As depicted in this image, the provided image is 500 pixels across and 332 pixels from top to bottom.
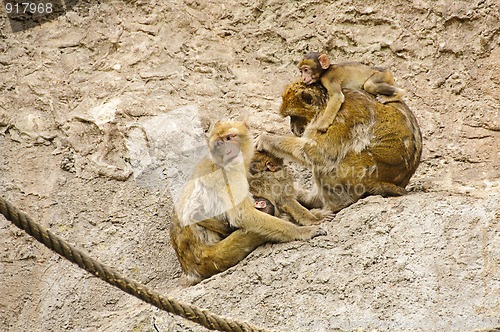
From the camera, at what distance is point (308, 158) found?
804 centimetres

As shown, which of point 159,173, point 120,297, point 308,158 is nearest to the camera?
point 308,158

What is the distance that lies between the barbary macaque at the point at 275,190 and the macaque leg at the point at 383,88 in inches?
43.4

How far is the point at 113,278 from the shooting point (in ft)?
20.8

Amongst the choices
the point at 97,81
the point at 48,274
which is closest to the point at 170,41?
the point at 97,81

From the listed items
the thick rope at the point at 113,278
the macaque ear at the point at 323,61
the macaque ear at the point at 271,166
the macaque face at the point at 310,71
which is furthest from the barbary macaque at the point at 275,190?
the thick rope at the point at 113,278

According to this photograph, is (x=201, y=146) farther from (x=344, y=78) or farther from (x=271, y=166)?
(x=344, y=78)

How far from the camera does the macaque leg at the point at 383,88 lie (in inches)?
324

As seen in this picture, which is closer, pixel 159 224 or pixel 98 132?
pixel 159 224

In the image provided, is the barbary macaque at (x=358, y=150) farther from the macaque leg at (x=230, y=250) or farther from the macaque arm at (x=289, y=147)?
the macaque leg at (x=230, y=250)

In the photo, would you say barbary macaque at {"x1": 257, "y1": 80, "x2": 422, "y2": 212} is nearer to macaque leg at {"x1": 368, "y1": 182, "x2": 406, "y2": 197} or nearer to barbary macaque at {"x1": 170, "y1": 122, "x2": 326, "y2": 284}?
macaque leg at {"x1": 368, "y1": 182, "x2": 406, "y2": 197}

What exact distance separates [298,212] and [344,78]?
53.4 inches

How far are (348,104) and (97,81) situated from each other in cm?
374

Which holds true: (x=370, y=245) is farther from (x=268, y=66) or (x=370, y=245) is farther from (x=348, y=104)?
(x=268, y=66)
